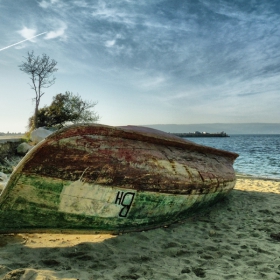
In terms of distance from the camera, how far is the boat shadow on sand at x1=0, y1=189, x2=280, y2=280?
247 centimetres

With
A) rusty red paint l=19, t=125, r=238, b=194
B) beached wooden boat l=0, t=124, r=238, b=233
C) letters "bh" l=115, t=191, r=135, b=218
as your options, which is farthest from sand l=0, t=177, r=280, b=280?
rusty red paint l=19, t=125, r=238, b=194

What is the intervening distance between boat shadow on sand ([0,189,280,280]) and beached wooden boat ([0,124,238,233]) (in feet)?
0.81

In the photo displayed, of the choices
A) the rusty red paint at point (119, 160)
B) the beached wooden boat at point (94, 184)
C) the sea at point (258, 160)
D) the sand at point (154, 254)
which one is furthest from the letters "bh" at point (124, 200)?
the sea at point (258, 160)

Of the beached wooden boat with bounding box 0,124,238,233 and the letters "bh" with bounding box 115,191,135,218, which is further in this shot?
the letters "bh" with bounding box 115,191,135,218

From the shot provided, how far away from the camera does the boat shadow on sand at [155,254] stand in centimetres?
247

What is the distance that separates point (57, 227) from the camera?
298 cm

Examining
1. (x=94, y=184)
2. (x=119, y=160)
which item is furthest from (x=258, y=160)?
(x=94, y=184)

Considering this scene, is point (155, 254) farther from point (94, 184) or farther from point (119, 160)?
point (119, 160)

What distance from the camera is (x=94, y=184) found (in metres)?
2.94

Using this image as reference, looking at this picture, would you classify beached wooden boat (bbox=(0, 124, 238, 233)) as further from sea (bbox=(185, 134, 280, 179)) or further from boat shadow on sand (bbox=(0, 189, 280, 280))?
sea (bbox=(185, 134, 280, 179))

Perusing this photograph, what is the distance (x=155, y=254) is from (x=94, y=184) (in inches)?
45.6

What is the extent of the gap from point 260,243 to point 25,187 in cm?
327

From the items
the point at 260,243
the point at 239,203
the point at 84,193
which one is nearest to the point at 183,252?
the point at 260,243

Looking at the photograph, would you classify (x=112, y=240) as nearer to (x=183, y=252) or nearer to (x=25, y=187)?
(x=183, y=252)
